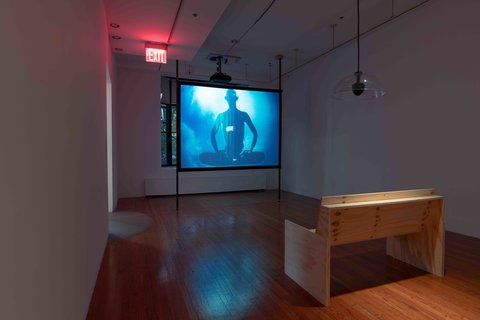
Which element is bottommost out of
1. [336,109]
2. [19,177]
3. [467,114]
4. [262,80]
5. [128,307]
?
[128,307]

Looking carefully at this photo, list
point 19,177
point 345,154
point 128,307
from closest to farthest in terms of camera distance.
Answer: point 19,177 < point 128,307 < point 345,154

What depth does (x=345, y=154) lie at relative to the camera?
5934 mm

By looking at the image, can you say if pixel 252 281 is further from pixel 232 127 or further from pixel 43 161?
pixel 232 127

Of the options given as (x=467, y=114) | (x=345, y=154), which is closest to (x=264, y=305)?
(x=467, y=114)

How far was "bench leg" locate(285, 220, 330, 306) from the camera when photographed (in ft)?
7.25

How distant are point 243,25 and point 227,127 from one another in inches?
85.6

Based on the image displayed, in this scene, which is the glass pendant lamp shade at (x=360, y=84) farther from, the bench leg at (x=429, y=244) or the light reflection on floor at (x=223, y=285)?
the light reflection on floor at (x=223, y=285)

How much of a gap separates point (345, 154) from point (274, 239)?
3.05 m

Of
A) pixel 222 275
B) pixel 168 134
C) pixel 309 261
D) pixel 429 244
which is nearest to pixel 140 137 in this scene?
pixel 168 134

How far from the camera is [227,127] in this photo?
247 inches

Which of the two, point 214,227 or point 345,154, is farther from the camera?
point 345,154

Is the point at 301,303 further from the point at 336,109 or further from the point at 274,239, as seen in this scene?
the point at 336,109

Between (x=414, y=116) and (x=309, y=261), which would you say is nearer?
(x=309, y=261)

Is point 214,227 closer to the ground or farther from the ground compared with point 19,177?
closer to the ground
